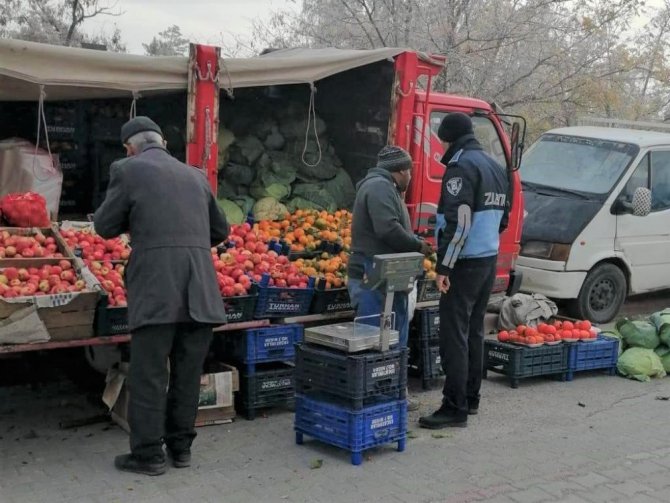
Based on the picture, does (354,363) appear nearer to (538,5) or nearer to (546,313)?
(546,313)

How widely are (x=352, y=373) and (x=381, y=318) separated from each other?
16.2 inches

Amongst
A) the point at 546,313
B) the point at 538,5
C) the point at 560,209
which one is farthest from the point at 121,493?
the point at 538,5

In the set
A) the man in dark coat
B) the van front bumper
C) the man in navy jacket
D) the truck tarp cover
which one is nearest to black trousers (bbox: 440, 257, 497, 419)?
the man in navy jacket

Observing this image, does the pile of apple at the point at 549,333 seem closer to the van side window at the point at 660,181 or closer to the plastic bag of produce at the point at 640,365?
the plastic bag of produce at the point at 640,365

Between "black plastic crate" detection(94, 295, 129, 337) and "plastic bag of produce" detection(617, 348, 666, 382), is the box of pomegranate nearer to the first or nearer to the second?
"black plastic crate" detection(94, 295, 129, 337)

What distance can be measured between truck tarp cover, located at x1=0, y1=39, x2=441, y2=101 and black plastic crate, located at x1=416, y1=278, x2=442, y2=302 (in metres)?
2.04

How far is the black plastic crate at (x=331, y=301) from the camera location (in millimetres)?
6883

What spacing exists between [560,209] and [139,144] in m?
6.29

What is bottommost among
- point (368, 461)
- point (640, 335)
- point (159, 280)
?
point (368, 461)

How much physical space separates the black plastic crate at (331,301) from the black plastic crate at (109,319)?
1.66 meters

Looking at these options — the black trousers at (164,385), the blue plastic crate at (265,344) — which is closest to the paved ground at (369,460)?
the black trousers at (164,385)

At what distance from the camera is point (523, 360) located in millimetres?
7723

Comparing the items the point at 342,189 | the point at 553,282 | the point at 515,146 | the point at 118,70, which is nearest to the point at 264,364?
the point at 118,70

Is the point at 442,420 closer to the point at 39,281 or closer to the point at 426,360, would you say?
the point at 426,360
